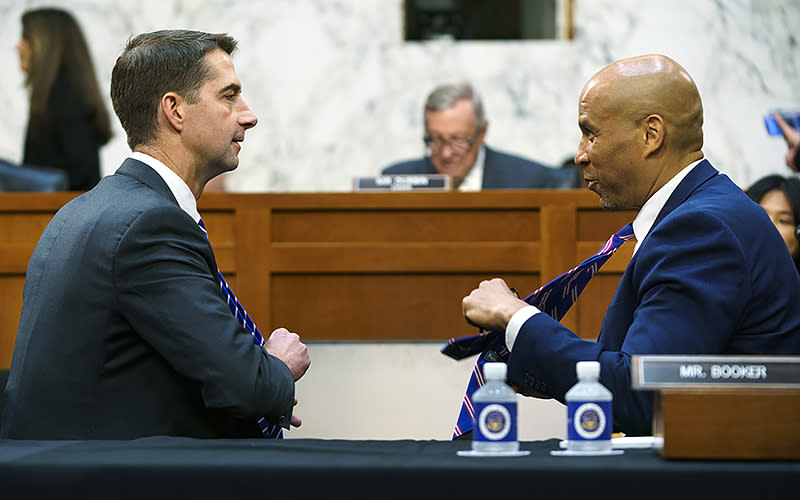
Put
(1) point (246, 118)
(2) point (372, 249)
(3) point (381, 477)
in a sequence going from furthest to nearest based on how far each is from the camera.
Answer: (2) point (372, 249) → (1) point (246, 118) → (3) point (381, 477)

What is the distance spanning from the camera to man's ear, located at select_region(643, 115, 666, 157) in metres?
1.82

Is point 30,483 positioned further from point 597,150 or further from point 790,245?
point 790,245

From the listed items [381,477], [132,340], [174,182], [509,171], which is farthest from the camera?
[509,171]

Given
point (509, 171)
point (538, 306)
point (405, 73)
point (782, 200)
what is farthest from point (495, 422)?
point (405, 73)

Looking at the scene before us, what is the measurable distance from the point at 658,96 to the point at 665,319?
44 cm

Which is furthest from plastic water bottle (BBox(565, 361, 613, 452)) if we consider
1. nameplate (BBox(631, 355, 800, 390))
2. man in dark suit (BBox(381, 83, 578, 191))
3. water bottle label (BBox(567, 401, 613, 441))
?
man in dark suit (BBox(381, 83, 578, 191))

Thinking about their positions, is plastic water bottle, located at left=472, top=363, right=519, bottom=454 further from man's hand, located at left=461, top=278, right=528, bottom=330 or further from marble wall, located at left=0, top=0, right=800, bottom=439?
marble wall, located at left=0, top=0, right=800, bottom=439

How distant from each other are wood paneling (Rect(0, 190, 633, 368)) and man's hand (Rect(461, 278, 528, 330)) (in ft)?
5.17

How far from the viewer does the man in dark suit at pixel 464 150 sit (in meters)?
4.75

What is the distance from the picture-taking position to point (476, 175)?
4812mm

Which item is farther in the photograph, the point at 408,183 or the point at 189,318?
the point at 408,183

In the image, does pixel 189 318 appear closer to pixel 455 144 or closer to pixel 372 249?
pixel 372 249

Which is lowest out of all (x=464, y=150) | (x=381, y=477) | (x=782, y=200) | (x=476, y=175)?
(x=381, y=477)

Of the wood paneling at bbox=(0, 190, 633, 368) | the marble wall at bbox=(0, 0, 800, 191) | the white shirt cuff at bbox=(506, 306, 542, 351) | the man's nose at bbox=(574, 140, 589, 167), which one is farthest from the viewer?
the marble wall at bbox=(0, 0, 800, 191)
